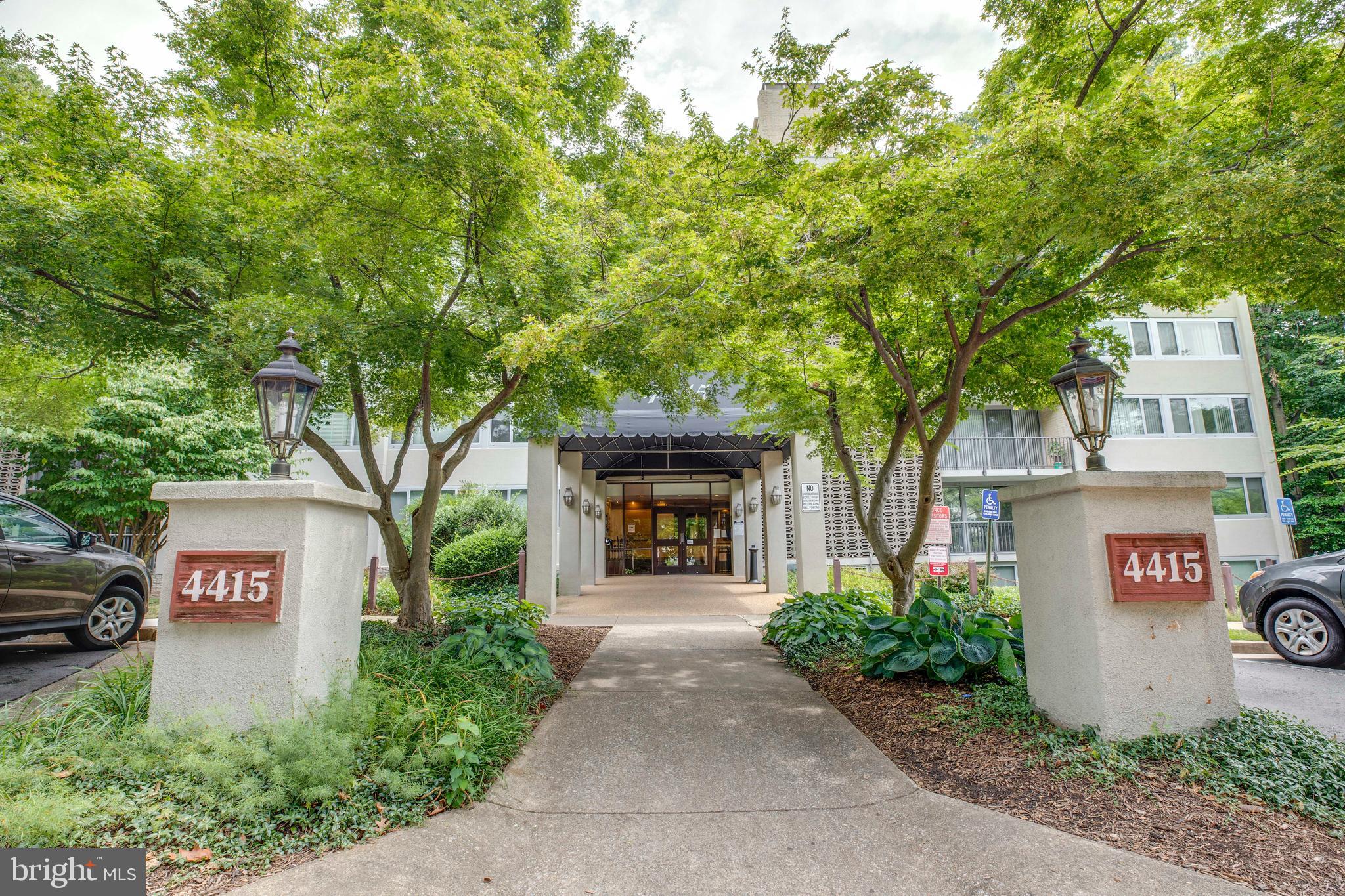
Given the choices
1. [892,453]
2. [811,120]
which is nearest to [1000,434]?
[892,453]

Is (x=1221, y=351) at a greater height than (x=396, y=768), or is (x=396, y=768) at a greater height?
(x=1221, y=351)

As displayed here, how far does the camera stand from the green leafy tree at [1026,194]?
169 inches

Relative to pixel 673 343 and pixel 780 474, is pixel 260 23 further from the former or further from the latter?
pixel 780 474

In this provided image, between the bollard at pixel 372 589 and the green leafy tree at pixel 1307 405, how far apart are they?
74.8ft

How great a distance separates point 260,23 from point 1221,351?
82.3ft

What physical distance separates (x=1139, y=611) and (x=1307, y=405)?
25034 mm

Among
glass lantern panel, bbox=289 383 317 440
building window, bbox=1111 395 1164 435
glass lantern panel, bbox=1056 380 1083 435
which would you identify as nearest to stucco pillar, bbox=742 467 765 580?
building window, bbox=1111 395 1164 435

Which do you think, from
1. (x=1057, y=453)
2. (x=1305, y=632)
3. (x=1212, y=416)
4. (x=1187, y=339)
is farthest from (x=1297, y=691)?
(x=1187, y=339)

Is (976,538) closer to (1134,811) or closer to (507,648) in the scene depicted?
(507,648)

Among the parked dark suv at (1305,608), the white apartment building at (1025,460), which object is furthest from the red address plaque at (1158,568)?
the white apartment building at (1025,460)

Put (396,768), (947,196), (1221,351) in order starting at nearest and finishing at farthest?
(396,768), (947,196), (1221,351)

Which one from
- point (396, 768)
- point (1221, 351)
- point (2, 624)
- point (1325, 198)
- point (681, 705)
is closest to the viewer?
point (396, 768)

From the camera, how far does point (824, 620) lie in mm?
7180

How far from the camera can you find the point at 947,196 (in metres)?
4.68
